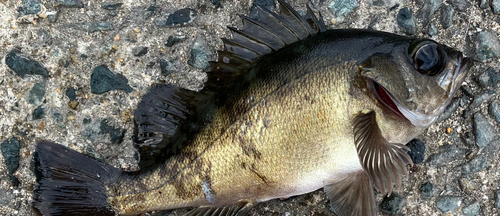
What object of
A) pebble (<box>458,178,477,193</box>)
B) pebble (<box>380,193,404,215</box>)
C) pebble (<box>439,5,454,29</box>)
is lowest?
pebble (<box>380,193,404,215</box>)

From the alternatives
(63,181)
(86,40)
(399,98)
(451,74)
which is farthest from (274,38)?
(63,181)

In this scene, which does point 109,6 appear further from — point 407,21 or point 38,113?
point 407,21

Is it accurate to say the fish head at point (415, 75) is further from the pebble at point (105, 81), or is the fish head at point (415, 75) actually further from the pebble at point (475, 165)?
the pebble at point (105, 81)

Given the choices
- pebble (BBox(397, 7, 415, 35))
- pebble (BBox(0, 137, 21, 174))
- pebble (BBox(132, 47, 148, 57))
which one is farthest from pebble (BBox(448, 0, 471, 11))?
pebble (BBox(0, 137, 21, 174))

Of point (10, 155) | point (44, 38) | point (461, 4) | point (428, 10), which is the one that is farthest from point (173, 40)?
point (461, 4)

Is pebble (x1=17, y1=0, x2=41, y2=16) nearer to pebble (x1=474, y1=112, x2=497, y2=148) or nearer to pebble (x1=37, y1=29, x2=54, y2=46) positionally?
pebble (x1=37, y1=29, x2=54, y2=46)
